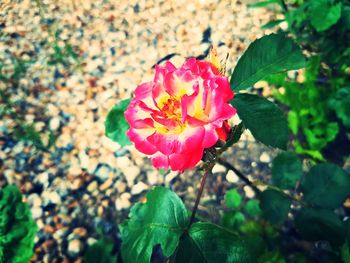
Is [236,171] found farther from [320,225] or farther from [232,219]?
[232,219]

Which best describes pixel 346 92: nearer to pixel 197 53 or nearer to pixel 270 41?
pixel 270 41

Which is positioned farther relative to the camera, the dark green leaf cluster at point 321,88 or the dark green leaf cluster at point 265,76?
the dark green leaf cluster at point 321,88

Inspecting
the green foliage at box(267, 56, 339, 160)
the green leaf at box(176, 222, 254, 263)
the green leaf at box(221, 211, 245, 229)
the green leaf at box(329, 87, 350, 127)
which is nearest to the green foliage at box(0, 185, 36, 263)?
the green leaf at box(176, 222, 254, 263)

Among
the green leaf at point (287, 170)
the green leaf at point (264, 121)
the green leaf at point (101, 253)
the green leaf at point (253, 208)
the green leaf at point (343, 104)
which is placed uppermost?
the green leaf at point (264, 121)

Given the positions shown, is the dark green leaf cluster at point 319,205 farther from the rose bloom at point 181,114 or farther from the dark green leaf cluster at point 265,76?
the rose bloom at point 181,114

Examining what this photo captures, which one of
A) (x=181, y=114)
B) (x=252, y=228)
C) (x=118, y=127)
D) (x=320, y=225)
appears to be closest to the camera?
(x=181, y=114)

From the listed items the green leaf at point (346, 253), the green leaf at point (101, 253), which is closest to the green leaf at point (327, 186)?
the green leaf at point (346, 253)

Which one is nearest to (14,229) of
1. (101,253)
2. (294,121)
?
(101,253)

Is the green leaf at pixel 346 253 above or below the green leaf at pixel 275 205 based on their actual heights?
below

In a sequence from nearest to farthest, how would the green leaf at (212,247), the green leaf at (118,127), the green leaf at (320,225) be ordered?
the green leaf at (212,247) → the green leaf at (118,127) → the green leaf at (320,225)
